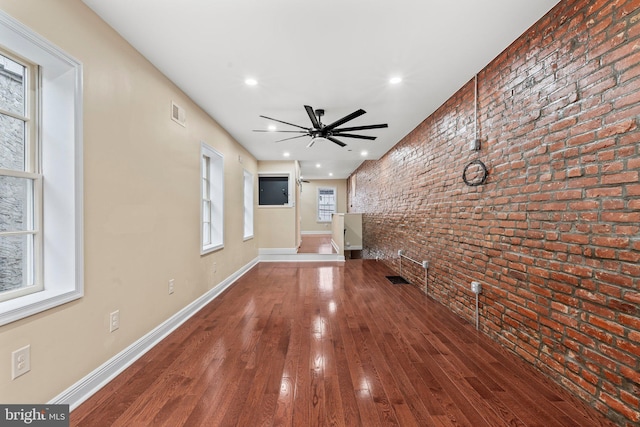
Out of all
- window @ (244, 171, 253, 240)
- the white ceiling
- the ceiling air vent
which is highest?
the white ceiling

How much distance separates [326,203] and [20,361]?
11.9m

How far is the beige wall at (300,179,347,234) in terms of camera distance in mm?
12875

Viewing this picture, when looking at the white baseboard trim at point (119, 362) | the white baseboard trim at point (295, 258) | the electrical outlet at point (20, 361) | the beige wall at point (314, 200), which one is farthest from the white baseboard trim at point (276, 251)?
the beige wall at point (314, 200)

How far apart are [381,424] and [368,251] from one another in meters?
6.35

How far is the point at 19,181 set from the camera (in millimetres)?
1557

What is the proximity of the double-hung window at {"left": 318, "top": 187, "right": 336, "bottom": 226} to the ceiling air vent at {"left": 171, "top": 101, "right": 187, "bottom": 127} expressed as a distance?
10.0m

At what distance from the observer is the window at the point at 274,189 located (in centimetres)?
713

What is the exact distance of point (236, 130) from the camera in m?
4.39

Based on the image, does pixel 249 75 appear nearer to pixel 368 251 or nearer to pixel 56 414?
pixel 56 414

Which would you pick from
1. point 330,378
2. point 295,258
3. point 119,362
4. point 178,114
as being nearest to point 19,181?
point 119,362

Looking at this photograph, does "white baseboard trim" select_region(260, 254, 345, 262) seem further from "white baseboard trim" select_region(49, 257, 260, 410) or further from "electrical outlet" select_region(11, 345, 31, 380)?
"electrical outlet" select_region(11, 345, 31, 380)

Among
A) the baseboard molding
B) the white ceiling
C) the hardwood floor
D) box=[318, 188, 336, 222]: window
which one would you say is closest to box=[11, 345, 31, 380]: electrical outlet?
the hardwood floor

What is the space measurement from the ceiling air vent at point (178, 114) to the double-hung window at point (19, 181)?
47.2 inches

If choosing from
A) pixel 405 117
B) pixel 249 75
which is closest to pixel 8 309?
pixel 249 75
